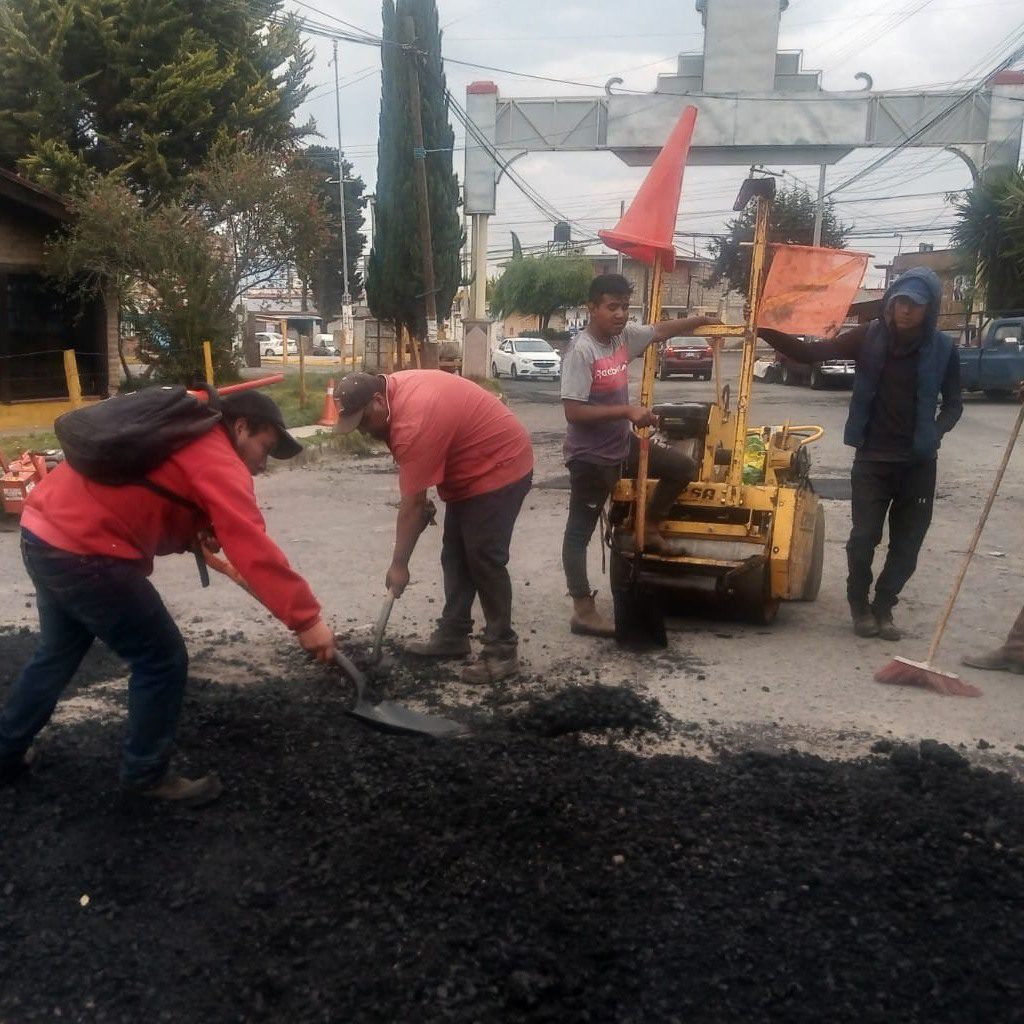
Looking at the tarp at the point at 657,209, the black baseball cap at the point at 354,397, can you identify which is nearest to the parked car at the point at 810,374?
the tarp at the point at 657,209

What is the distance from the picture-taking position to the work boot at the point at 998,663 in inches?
195

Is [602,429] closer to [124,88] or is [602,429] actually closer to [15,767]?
[15,767]

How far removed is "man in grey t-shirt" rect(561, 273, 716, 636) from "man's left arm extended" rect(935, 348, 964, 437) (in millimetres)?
1256

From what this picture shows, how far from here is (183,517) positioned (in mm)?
3131

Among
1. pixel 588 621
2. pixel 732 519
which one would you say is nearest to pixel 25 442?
pixel 588 621

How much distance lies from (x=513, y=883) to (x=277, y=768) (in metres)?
1.13

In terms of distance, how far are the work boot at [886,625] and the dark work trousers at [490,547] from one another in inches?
79.3

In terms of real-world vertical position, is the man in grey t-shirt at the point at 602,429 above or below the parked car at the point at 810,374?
above

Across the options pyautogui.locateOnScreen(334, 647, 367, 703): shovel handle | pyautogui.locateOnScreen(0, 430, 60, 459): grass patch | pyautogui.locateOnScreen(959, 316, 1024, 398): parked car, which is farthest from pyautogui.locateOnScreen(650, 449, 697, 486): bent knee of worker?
pyautogui.locateOnScreen(959, 316, 1024, 398): parked car

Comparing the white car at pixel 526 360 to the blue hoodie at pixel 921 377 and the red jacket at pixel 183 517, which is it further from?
the red jacket at pixel 183 517

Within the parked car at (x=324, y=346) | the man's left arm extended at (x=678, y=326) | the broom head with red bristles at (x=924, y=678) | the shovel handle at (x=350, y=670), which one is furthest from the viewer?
the parked car at (x=324, y=346)

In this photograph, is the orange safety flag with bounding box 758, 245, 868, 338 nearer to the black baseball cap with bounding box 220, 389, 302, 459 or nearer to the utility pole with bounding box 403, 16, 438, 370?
the black baseball cap with bounding box 220, 389, 302, 459

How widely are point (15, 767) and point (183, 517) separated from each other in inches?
44.6

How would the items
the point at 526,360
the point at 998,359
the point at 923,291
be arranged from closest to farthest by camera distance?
the point at 923,291
the point at 998,359
the point at 526,360
